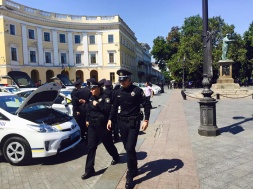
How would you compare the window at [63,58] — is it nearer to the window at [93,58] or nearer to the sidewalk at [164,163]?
the window at [93,58]

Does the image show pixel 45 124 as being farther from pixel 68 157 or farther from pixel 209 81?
pixel 209 81

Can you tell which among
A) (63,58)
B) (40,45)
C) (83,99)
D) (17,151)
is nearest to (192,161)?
(83,99)

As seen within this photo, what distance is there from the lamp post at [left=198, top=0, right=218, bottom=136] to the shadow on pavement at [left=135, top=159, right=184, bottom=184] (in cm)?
247

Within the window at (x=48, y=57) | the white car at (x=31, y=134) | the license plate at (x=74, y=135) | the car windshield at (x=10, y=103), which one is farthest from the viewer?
the window at (x=48, y=57)

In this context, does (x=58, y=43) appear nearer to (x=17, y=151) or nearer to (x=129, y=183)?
(x=17, y=151)

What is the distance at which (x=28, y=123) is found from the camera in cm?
555

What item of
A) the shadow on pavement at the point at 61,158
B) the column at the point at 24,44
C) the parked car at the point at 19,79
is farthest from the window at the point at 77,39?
the shadow on pavement at the point at 61,158

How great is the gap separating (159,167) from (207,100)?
10.5 feet

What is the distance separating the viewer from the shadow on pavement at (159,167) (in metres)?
4.71

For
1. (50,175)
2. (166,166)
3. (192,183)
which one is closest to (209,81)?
(166,166)

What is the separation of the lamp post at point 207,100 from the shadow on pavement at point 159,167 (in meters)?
2.47

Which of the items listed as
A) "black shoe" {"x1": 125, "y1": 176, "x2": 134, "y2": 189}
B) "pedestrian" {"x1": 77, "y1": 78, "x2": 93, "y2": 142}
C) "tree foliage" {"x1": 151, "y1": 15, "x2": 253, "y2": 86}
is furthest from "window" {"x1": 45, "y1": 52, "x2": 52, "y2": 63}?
"black shoe" {"x1": 125, "y1": 176, "x2": 134, "y2": 189}

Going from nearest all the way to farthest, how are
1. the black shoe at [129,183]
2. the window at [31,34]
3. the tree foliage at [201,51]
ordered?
the black shoe at [129,183] < the window at [31,34] < the tree foliage at [201,51]

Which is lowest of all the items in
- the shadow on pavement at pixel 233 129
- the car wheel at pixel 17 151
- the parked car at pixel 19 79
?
the shadow on pavement at pixel 233 129
